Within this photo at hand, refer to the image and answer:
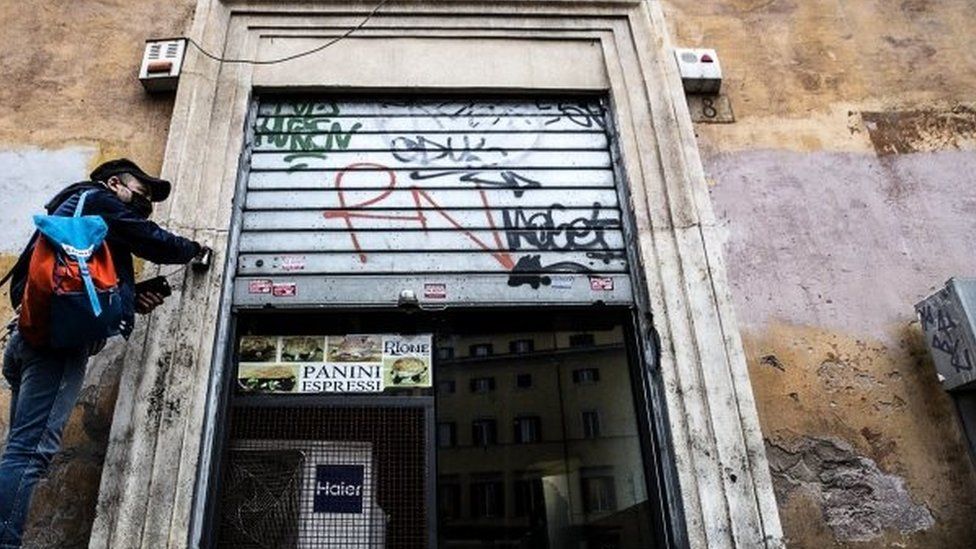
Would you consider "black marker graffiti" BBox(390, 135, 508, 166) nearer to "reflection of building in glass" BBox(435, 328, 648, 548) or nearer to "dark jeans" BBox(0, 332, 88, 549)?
"reflection of building in glass" BBox(435, 328, 648, 548)

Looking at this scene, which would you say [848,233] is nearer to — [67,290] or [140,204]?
[140,204]

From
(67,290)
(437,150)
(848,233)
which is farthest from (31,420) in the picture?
(848,233)

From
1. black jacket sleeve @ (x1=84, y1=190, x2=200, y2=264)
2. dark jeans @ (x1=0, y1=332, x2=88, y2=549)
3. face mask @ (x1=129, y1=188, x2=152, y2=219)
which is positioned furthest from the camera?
face mask @ (x1=129, y1=188, x2=152, y2=219)

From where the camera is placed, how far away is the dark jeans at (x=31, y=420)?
3.09 m

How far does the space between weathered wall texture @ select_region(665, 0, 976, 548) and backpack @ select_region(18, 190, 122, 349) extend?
3283 mm

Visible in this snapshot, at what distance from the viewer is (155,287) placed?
3906 millimetres

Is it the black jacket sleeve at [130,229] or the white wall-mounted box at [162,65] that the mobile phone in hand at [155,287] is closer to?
the black jacket sleeve at [130,229]

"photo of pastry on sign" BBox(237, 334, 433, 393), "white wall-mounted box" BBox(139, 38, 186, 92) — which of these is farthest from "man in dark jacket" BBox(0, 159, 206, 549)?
"white wall-mounted box" BBox(139, 38, 186, 92)

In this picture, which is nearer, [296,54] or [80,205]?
[80,205]

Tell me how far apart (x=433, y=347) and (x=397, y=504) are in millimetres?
873

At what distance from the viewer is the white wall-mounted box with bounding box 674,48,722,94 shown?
5078 millimetres

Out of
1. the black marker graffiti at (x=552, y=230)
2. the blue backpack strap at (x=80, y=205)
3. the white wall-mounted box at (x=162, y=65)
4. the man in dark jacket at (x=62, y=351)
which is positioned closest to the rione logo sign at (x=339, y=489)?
the man in dark jacket at (x=62, y=351)

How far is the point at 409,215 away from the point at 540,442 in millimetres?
1618

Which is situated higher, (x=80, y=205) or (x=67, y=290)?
(x=80, y=205)
